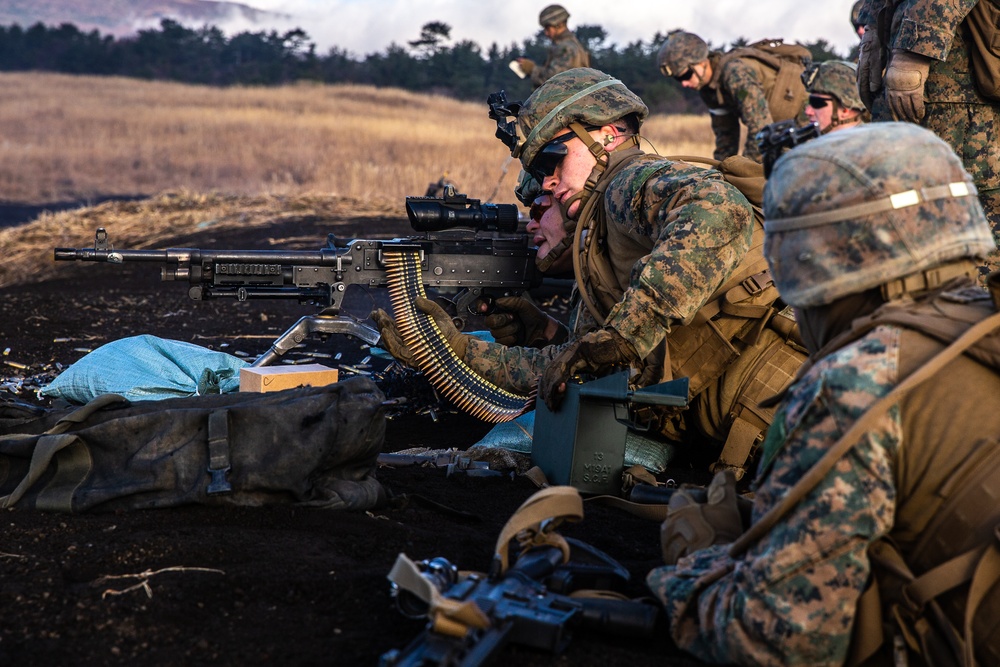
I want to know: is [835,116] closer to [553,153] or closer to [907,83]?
[907,83]

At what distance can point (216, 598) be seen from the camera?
2.99m

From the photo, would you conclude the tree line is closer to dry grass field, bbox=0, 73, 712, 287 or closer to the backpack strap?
dry grass field, bbox=0, 73, 712, 287

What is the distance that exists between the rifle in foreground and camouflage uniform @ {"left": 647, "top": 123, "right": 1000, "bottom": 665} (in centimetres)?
383

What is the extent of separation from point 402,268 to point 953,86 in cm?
322

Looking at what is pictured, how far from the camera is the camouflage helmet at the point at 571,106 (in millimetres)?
5102

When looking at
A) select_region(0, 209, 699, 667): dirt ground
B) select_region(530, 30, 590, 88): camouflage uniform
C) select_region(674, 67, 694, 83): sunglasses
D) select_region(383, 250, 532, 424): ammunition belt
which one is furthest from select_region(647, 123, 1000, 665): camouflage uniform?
select_region(530, 30, 590, 88): camouflage uniform

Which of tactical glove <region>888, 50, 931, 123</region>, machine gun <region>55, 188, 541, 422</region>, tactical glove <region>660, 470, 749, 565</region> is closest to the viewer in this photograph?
tactical glove <region>660, 470, 749, 565</region>

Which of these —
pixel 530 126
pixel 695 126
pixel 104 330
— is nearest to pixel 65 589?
pixel 530 126

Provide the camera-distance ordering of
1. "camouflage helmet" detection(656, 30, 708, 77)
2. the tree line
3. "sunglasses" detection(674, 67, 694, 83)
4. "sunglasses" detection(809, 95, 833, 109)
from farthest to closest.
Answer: the tree line, "sunglasses" detection(674, 67, 694, 83), "camouflage helmet" detection(656, 30, 708, 77), "sunglasses" detection(809, 95, 833, 109)

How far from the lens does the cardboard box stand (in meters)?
4.84

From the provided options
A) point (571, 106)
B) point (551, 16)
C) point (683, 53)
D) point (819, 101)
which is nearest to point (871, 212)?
point (571, 106)

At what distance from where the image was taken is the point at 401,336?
6.04 metres

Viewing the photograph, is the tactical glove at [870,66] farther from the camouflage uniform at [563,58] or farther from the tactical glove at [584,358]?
the camouflage uniform at [563,58]

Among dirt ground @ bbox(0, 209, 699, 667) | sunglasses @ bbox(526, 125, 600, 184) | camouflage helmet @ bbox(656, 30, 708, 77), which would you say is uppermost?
camouflage helmet @ bbox(656, 30, 708, 77)
